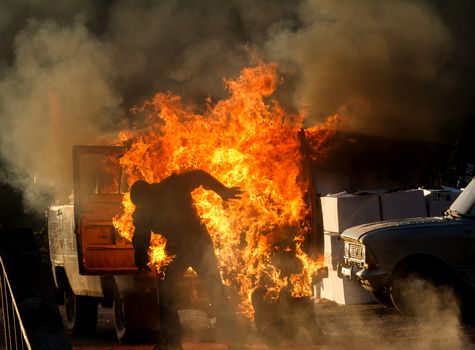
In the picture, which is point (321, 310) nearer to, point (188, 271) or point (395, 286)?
point (395, 286)

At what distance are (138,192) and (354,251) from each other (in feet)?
13.2

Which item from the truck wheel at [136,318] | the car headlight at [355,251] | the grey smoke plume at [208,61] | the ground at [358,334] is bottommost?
the ground at [358,334]

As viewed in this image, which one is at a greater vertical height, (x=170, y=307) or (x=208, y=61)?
(x=208, y=61)

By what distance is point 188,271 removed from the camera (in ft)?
34.0

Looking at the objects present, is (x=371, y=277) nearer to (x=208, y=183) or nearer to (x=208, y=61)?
(x=208, y=183)

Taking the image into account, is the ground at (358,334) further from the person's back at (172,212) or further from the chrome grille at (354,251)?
the person's back at (172,212)

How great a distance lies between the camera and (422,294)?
11703mm

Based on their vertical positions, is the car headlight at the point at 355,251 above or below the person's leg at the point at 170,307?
above

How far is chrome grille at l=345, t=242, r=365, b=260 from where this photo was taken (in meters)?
12.1

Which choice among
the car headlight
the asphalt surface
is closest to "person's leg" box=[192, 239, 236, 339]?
the asphalt surface

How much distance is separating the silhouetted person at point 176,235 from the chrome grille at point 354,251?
2.83 metres

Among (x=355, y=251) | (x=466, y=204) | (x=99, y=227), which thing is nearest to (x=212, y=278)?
(x=99, y=227)

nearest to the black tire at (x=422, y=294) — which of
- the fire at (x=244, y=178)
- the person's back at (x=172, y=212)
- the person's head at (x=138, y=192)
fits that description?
the fire at (x=244, y=178)

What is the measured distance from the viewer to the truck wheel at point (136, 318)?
11242mm
